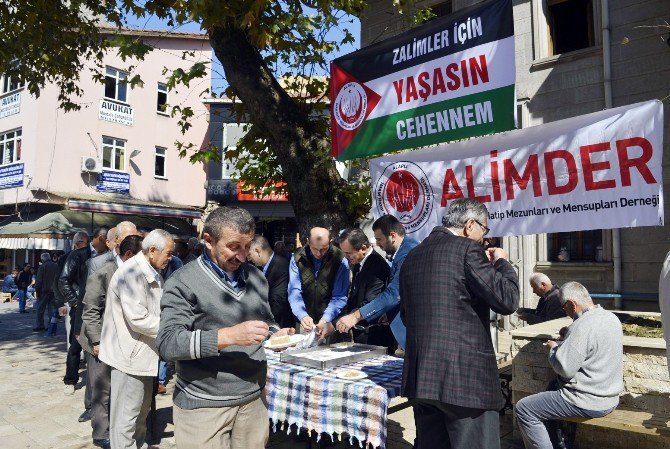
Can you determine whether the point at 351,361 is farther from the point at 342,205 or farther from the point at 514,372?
the point at 342,205

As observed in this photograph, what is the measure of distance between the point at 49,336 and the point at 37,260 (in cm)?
1511

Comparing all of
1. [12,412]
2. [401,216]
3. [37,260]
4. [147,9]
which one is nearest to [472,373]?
[401,216]

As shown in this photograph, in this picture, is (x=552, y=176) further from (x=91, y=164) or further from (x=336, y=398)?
(x=91, y=164)

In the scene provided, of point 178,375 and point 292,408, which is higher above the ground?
point 178,375

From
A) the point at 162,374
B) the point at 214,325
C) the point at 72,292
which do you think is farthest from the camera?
the point at 72,292

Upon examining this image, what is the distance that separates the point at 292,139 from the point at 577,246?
7014 millimetres

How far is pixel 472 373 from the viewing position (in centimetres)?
301

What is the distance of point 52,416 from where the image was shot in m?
6.18

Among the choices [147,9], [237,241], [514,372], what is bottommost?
[514,372]

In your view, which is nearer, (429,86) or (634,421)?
(634,421)

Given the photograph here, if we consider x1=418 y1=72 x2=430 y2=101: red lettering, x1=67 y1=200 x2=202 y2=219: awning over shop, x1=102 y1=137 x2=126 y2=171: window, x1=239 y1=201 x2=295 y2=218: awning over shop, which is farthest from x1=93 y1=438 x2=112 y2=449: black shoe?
x1=102 y1=137 x2=126 y2=171: window

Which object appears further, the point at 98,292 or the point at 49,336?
the point at 49,336

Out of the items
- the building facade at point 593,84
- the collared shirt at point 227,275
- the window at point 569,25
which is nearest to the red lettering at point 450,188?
the collared shirt at point 227,275

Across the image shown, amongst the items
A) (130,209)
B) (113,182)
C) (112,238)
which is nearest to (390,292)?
(112,238)
